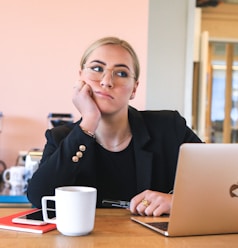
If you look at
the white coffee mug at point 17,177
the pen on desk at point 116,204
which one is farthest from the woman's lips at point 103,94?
the white coffee mug at point 17,177

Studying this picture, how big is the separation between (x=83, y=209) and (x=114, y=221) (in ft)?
0.62

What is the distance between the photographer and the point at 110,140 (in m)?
1.51

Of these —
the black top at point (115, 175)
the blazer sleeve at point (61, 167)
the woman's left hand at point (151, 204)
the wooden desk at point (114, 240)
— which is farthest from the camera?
the black top at point (115, 175)

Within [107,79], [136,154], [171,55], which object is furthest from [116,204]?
[171,55]

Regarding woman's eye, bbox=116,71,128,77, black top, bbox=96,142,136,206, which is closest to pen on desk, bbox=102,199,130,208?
black top, bbox=96,142,136,206

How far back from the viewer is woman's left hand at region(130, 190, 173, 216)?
44.8 inches

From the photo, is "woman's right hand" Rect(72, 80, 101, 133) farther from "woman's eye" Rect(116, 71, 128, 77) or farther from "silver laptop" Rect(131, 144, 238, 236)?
"silver laptop" Rect(131, 144, 238, 236)

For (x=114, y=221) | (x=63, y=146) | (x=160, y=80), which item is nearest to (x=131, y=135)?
(x=63, y=146)

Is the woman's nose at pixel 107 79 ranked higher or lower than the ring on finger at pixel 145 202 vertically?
higher

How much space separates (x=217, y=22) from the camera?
199 inches

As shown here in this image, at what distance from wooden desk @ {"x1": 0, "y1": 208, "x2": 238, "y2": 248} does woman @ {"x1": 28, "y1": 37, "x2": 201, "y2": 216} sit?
34 cm

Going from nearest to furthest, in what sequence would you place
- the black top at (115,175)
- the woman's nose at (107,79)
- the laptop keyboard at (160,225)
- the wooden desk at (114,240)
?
the wooden desk at (114,240) < the laptop keyboard at (160,225) < the woman's nose at (107,79) < the black top at (115,175)

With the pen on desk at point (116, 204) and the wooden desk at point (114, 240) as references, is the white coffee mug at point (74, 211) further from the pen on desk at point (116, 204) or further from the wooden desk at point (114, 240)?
the pen on desk at point (116, 204)

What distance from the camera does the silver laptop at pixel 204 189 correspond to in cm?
85
